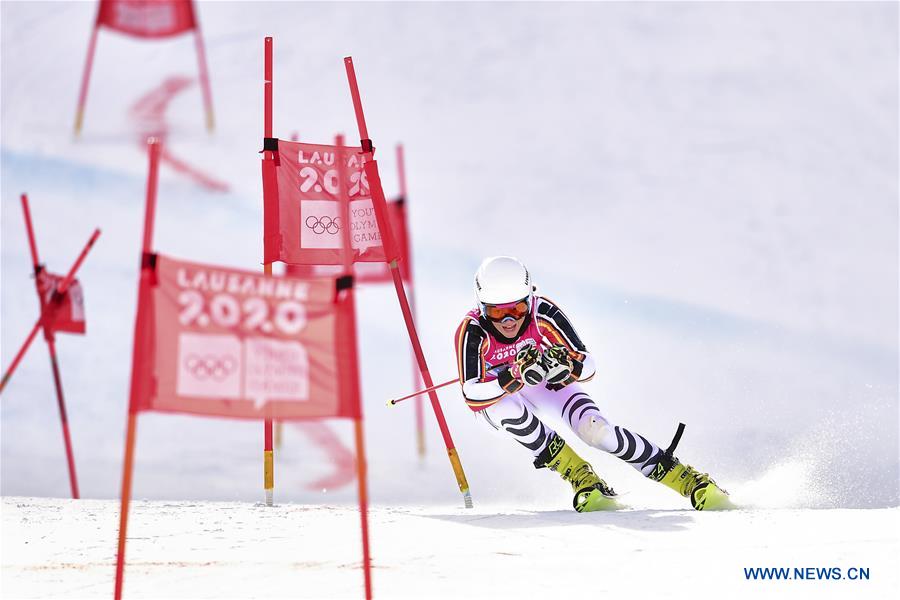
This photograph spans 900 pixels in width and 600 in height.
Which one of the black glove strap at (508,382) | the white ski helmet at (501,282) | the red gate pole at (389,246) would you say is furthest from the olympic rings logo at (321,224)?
the black glove strap at (508,382)

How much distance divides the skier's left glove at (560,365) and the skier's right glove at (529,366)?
45 mm

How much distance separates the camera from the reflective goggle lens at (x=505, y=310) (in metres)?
7.34

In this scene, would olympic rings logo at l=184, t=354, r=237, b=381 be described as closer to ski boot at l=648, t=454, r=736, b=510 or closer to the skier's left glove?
the skier's left glove

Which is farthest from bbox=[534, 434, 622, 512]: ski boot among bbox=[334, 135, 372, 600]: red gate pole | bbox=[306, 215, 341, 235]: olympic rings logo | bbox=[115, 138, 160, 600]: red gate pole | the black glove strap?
bbox=[115, 138, 160, 600]: red gate pole

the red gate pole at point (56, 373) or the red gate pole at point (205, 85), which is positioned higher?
the red gate pole at point (205, 85)

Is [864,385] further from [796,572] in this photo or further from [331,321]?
[331,321]

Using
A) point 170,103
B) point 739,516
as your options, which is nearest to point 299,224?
point 739,516

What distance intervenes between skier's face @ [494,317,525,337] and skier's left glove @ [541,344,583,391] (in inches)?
10.1

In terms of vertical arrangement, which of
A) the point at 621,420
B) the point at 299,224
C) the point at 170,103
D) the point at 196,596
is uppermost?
the point at 170,103

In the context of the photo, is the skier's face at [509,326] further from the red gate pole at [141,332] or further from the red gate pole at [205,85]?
the red gate pole at [205,85]

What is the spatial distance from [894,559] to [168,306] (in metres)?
3.89

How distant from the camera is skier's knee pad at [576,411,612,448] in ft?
24.4

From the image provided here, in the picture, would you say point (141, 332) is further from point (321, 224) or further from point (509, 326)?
point (321, 224)

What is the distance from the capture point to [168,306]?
460cm
